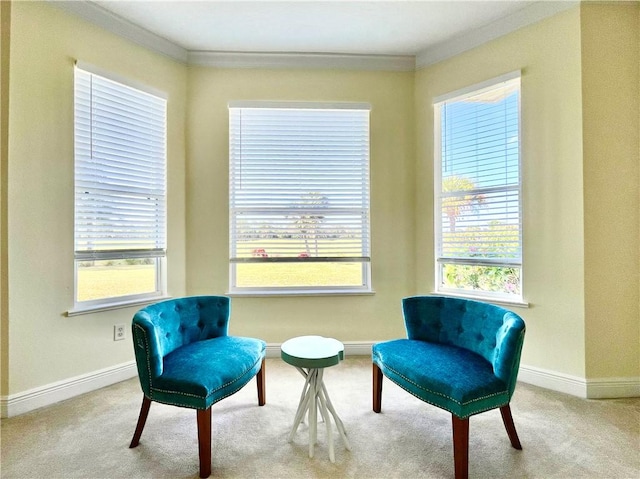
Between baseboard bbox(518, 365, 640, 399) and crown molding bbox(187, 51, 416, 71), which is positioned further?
crown molding bbox(187, 51, 416, 71)

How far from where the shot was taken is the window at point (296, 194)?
9.85ft

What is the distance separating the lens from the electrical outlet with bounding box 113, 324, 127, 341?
2.53 meters

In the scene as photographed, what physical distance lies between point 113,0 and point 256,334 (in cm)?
288

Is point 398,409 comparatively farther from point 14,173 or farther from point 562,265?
point 14,173

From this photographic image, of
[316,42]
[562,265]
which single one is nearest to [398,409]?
[562,265]

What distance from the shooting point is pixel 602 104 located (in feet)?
7.38

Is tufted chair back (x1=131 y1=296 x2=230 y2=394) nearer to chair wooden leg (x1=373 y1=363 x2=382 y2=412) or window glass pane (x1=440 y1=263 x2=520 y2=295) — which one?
chair wooden leg (x1=373 y1=363 x2=382 y2=412)

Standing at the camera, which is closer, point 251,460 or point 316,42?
point 251,460

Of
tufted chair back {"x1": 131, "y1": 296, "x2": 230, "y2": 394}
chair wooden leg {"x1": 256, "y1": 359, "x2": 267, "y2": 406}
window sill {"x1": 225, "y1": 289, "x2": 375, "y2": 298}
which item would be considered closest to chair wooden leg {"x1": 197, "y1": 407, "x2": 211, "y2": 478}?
tufted chair back {"x1": 131, "y1": 296, "x2": 230, "y2": 394}

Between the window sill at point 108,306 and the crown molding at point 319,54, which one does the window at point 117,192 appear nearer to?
the window sill at point 108,306

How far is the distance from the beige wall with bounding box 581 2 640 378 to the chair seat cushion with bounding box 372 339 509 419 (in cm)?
118

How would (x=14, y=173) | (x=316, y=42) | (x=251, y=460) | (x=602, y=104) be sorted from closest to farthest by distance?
1. (x=251, y=460)
2. (x=14, y=173)
3. (x=602, y=104)
4. (x=316, y=42)

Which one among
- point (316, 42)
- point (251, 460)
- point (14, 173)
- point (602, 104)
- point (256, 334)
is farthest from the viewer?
point (256, 334)

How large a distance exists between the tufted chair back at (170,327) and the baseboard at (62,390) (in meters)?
0.93
